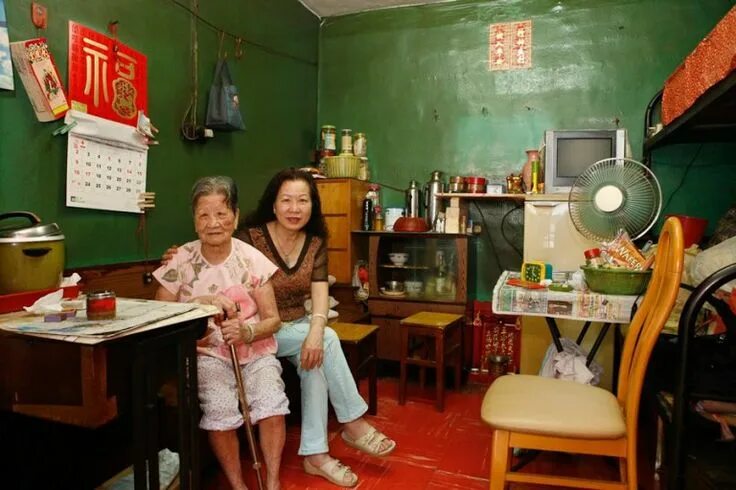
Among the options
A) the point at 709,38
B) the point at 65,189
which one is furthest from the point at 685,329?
the point at 65,189

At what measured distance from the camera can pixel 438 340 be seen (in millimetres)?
Result: 3057

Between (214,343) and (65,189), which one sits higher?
(65,189)

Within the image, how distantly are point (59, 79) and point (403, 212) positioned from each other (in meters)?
2.59

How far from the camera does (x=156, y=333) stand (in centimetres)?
145

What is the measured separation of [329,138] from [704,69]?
2.72m

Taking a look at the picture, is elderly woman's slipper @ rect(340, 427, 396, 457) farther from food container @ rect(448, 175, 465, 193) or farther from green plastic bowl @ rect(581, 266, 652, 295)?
food container @ rect(448, 175, 465, 193)

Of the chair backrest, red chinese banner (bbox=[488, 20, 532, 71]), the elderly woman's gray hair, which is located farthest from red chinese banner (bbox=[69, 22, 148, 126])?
red chinese banner (bbox=[488, 20, 532, 71])

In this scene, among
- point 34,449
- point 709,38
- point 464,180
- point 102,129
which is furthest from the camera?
point 464,180

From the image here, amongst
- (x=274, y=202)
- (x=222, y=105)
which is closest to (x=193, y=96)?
(x=222, y=105)

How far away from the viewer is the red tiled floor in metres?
2.17

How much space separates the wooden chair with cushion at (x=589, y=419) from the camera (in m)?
1.50

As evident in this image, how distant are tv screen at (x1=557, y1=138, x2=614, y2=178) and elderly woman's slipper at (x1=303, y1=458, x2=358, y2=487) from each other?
2323 mm

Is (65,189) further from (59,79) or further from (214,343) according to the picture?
(214,343)

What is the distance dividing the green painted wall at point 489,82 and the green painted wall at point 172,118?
1.43 feet
